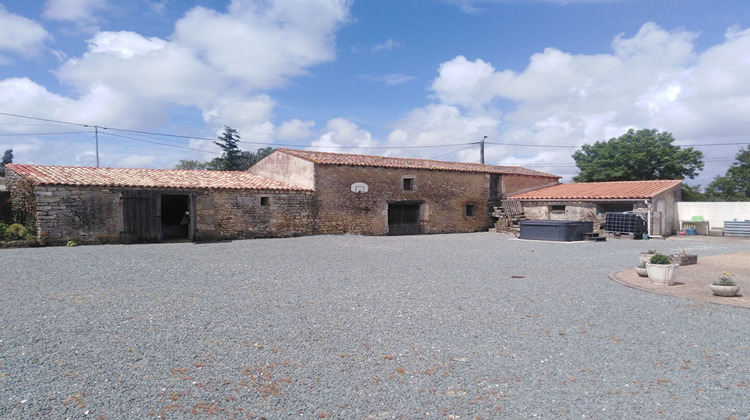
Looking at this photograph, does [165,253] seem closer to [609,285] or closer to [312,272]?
[312,272]

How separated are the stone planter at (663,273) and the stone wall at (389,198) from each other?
14.8 meters

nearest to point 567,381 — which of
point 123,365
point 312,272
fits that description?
point 123,365

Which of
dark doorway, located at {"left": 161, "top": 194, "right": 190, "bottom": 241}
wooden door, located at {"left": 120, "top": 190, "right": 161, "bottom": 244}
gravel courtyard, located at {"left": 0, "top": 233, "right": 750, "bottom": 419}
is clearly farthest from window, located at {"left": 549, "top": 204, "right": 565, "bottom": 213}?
wooden door, located at {"left": 120, "top": 190, "right": 161, "bottom": 244}

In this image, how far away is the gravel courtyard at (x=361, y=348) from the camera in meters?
3.52

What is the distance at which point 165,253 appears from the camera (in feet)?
44.2

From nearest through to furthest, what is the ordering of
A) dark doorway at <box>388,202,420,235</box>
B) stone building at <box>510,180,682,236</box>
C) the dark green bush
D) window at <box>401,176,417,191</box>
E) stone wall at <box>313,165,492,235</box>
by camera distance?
the dark green bush, stone building at <box>510,180,682,236</box>, stone wall at <box>313,165,492,235</box>, dark doorway at <box>388,202,420,235</box>, window at <box>401,176,417,191</box>

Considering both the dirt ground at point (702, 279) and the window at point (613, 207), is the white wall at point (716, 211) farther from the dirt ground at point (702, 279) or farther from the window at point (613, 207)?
the dirt ground at point (702, 279)

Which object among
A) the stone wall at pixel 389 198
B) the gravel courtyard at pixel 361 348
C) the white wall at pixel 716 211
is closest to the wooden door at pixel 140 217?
the stone wall at pixel 389 198

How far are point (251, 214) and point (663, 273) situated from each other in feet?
50.8

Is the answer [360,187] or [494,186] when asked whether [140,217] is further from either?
[494,186]

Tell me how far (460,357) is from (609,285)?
5.45m

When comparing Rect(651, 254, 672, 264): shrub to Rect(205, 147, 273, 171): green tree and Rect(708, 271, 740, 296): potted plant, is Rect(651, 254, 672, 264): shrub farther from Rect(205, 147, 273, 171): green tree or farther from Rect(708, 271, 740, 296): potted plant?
Rect(205, 147, 273, 171): green tree

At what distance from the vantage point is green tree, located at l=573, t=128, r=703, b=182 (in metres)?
30.2

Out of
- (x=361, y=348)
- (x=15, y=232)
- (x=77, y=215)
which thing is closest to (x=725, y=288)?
(x=361, y=348)
